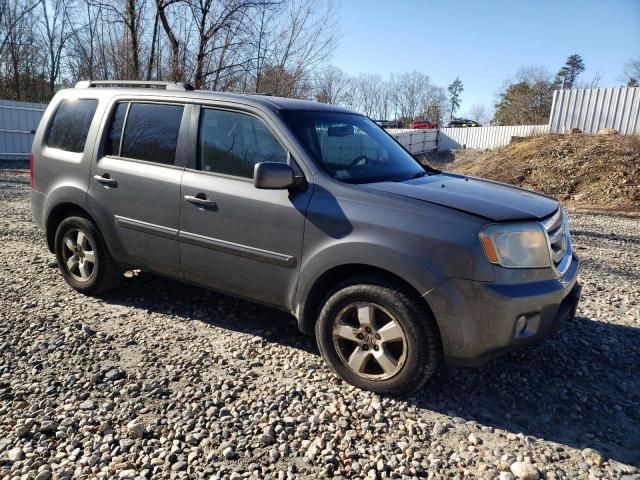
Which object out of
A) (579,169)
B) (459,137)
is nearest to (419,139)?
(459,137)

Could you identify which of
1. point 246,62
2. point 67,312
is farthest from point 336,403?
point 246,62

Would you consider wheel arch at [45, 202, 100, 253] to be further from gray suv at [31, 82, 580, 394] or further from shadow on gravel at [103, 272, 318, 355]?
shadow on gravel at [103, 272, 318, 355]

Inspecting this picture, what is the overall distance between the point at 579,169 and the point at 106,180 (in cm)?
1320

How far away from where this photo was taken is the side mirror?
3.12 metres

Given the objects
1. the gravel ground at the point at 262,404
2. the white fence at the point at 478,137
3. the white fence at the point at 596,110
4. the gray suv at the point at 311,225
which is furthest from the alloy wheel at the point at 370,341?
the white fence at the point at 478,137

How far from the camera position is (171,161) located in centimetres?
389

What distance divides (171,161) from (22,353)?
1.74 meters

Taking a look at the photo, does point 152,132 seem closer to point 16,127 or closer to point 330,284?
point 330,284

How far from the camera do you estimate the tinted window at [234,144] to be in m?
3.53

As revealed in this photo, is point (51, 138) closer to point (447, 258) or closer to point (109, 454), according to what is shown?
point (109, 454)

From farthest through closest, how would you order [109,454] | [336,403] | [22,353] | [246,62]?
[246,62] → [22,353] → [336,403] → [109,454]

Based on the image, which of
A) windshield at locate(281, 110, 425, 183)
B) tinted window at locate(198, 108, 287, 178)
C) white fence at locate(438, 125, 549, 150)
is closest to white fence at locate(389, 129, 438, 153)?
white fence at locate(438, 125, 549, 150)

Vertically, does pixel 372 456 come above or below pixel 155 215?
below

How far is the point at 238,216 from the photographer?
350 cm
